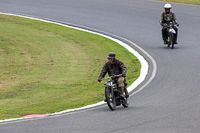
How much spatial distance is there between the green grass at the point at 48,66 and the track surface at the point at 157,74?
1488mm

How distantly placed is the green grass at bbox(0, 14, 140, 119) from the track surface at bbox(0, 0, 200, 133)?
1.49m

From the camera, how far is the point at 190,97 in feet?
57.9

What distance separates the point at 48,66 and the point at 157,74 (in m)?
5.09

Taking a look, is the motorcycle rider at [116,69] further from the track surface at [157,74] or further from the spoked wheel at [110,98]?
the track surface at [157,74]

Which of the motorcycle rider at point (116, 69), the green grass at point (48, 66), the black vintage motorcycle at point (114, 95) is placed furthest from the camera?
the green grass at point (48, 66)

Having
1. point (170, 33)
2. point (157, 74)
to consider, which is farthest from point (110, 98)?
point (170, 33)

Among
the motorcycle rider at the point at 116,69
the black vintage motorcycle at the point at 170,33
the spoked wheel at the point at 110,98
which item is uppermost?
the black vintage motorcycle at the point at 170,33

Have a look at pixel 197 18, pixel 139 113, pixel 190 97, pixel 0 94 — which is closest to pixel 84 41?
pixel 197 18

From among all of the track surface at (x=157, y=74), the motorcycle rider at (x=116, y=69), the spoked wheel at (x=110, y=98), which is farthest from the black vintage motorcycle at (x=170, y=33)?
the spoked wheel at (x=110, y=98)

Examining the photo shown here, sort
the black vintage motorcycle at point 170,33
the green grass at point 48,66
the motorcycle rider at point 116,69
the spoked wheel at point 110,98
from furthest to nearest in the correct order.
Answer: the black vintage motorcycle at point 170,33 < the green grass at point 48,66 < the motorcycle rider at point 116,69 < the spoked wheel at point 110,98

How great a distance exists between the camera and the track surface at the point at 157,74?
13664mm

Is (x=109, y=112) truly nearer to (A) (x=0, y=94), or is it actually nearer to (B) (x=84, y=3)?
(A) (x=0, y=94)

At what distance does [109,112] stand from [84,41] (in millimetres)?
14002

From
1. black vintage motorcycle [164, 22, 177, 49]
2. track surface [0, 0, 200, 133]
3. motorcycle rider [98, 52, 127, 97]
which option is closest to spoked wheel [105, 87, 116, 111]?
track surface [0, 0, 200, 133]
